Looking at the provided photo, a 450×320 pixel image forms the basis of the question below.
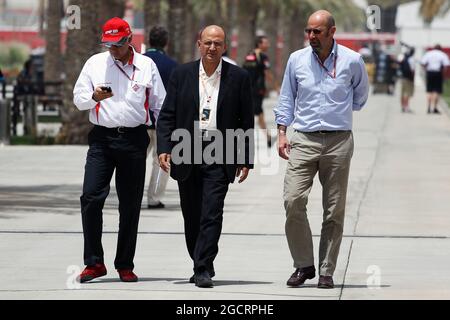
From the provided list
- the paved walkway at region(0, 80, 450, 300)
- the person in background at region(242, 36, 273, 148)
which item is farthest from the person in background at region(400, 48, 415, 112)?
the paved walkway at region(0, 80, 450, 300)

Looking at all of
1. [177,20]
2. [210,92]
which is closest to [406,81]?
[177,20]

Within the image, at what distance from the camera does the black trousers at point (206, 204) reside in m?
9.53

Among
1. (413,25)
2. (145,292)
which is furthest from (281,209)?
(413,25)

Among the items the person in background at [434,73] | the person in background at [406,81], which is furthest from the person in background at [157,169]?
the person in background at [406,81]

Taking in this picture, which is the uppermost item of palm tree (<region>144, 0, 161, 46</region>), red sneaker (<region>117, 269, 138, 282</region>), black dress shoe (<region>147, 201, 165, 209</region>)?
palm tree (<region>144, 0, 161, 46</region>)

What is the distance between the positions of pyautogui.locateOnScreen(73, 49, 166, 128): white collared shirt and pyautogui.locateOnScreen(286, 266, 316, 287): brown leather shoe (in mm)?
1479

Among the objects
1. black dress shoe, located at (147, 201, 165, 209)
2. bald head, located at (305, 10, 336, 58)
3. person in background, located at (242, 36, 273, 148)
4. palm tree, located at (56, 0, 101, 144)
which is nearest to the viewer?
bald head, located at (305, 10, 336, 58)

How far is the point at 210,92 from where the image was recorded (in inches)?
377

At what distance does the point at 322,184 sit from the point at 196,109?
991 millimetres

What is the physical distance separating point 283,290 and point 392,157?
13583 millimetres

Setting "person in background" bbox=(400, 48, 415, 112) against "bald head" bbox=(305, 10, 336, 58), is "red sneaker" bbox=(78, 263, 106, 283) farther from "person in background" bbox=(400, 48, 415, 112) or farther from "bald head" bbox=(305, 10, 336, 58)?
"person in background" bbox=(400, 48, 415, 112)

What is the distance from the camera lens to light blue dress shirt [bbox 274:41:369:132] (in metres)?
9.54

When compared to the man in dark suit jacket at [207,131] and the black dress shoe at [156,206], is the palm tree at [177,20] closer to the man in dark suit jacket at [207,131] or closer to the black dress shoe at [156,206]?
the black dress shoe at [156,206]

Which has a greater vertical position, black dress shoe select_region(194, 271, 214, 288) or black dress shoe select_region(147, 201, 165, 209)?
black dress shoe select_region(194, 271, 214, 288)
